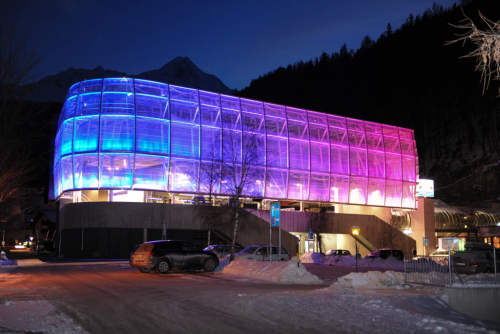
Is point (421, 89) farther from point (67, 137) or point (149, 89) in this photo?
point (67, 137)

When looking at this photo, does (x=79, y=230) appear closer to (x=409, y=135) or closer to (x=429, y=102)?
(x=409, y=135)

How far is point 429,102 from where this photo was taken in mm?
139500

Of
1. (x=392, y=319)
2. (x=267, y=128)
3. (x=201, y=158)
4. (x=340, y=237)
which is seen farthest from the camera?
(x=340, y=237)

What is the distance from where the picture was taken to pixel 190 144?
162 ft

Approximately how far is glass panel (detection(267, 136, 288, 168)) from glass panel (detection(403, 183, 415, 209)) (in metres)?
22.7

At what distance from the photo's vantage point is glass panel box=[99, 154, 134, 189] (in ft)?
151

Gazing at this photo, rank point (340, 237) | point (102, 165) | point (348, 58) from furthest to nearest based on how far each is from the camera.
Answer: point (348, 58), point (340, 237), point (102, 165)

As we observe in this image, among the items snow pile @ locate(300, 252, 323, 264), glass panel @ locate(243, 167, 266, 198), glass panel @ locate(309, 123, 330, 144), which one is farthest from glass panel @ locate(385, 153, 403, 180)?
snow pile @ locate(300, 252, 323, 264)

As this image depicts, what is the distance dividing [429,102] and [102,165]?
120444 mm

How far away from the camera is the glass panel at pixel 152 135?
4696 centimetres

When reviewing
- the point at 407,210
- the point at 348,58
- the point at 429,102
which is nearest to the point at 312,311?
the point at 407,210

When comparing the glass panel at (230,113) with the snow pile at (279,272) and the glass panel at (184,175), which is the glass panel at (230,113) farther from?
the snow pile at (279,272)

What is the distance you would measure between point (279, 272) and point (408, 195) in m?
51.9

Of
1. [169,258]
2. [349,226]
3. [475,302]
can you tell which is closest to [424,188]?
[349,226]
